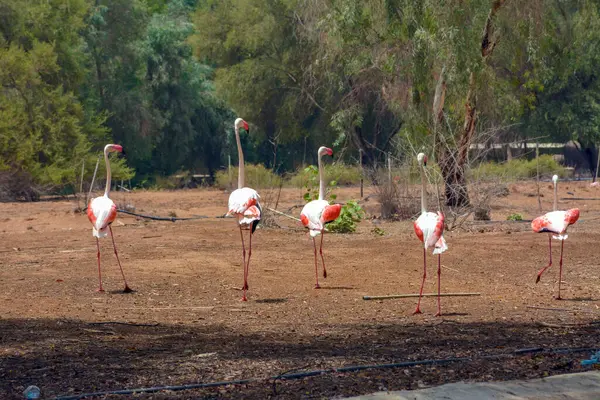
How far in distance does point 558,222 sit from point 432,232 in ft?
6.35

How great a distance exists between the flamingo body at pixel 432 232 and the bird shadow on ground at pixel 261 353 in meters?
1.00

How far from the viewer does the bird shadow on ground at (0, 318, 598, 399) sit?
626cm

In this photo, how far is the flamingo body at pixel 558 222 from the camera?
421 inches

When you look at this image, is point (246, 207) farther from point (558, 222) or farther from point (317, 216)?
point (558, 222)

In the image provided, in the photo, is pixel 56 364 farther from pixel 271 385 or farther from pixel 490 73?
pixel 490 73

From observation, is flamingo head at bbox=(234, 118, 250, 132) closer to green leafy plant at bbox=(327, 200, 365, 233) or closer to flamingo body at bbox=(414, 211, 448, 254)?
flamingo body at bbox=(414, 211, 448, 254)

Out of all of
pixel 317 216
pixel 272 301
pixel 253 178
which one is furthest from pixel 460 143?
pixel 253 178

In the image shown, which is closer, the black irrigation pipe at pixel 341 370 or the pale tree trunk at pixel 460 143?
the black irrigation pipe at pixel 341 370

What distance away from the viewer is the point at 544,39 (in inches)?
821

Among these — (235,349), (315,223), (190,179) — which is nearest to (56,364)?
(235,349)

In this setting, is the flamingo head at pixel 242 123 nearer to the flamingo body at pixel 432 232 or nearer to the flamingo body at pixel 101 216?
the flamingo body at pixel 101 216

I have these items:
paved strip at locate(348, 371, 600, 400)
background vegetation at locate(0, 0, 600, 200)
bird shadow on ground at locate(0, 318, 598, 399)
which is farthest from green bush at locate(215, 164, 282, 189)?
Answer: paved strip at locate(348, 371, 600, 400)

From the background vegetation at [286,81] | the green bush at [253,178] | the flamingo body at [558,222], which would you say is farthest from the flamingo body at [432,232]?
the green bush at [253,178]

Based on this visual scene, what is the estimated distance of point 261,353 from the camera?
722cm
